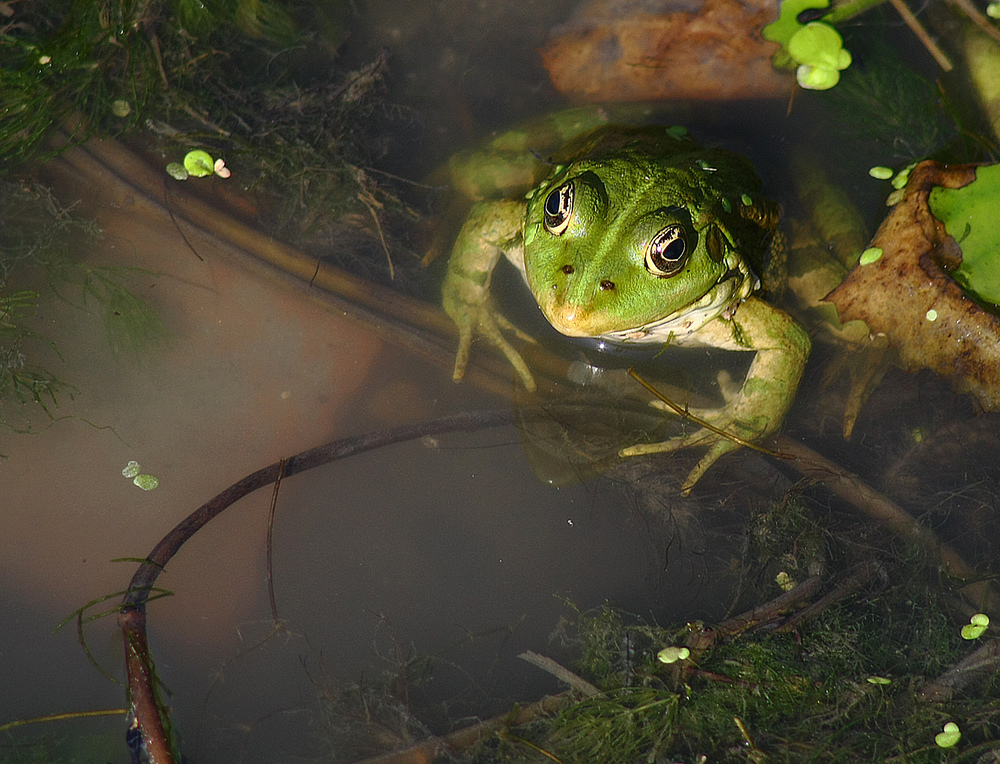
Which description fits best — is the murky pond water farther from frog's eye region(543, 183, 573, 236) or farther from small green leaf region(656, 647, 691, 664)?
frog's eye region(543, 183, 573, 236)

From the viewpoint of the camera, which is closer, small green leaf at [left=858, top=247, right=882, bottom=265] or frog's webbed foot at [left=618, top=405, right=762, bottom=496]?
small green leaf at [left=858, top=247, right=882, bottom=265]

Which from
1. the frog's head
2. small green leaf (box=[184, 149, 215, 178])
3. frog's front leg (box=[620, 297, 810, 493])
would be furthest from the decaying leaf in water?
small green leaf (box=[184, 149, 215, 178])

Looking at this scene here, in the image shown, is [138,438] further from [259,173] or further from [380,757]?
[380,757]

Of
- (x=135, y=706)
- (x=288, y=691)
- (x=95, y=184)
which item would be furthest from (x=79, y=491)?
(x=95, y=184)

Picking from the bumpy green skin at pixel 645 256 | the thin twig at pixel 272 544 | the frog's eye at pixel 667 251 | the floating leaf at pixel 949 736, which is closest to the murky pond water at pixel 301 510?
the thin twig at pixel 272 544

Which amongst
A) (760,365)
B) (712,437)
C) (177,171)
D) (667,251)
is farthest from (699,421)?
(177,171)
